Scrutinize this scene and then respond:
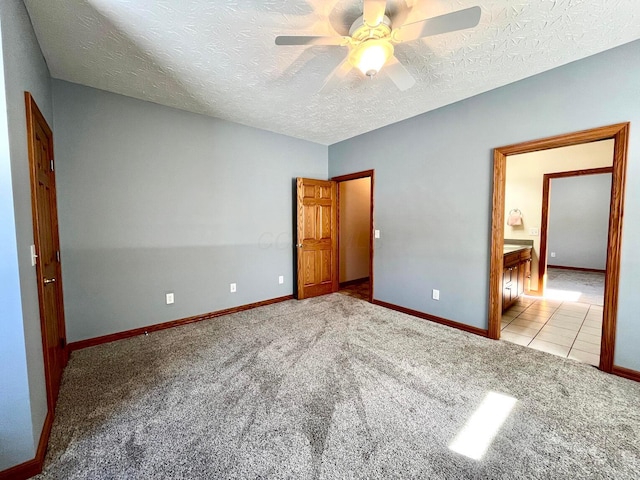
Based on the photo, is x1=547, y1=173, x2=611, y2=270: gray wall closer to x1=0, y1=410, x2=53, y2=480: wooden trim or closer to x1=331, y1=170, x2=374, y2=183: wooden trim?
x1=331, y1=170, x2=374, y2=183: wooden trim

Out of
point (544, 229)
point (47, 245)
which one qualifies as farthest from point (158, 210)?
point (544, 229)

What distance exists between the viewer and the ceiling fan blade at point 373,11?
4.48ft

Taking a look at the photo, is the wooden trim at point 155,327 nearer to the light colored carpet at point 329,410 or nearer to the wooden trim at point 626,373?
the light colored carpet at point 329,410

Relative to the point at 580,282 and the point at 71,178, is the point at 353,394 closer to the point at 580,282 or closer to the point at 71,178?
the point at 71,178

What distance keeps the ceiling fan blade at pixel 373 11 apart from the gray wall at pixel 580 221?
261 inches

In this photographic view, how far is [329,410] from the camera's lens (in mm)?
1695

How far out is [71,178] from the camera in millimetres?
2475

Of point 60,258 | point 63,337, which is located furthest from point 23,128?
point 63,337

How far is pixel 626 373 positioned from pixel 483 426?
4.96 ft

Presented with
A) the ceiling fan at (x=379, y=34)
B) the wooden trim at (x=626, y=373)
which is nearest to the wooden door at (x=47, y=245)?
the ceiling fan at (x=379, y=34)

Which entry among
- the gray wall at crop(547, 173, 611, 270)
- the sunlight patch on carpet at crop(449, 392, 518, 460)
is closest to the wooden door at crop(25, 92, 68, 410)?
the sunlight patch on carpet at crop(449, 392, 518, 460)

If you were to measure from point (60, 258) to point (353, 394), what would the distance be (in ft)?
9.56

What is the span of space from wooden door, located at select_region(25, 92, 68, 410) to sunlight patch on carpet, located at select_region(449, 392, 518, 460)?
2.49 metres

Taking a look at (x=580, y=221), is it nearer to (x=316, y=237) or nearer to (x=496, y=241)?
(x=496, y=241)
